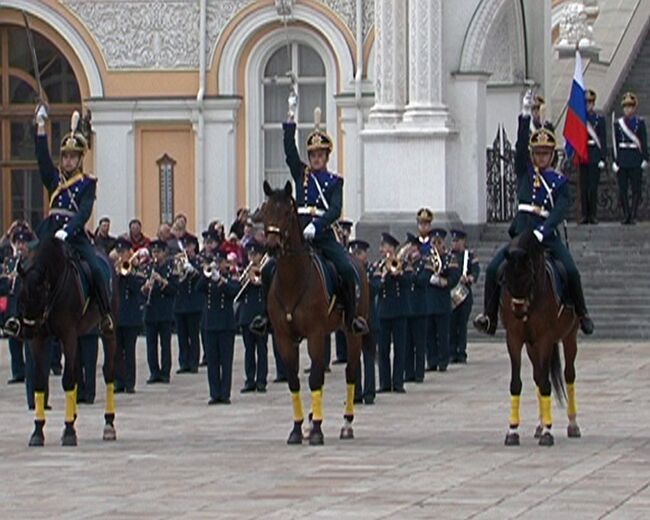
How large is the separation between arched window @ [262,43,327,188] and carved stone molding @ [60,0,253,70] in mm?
1417

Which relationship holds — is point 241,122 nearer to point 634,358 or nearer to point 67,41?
point 67,41

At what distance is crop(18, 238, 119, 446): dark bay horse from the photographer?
64.0ft

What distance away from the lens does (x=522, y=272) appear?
62.1 ft

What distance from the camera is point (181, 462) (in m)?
18.1

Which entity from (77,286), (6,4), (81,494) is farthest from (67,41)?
(81,494)

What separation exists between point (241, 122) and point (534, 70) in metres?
5.65

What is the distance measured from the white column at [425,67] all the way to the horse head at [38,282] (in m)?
15.9

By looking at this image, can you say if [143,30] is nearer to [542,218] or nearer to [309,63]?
[309,63]

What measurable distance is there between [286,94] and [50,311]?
75.5 feet

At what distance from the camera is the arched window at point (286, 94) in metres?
41.9

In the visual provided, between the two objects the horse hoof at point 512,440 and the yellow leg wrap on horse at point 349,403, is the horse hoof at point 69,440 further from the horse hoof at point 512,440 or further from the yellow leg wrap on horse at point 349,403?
the horse hoof at point 512,440

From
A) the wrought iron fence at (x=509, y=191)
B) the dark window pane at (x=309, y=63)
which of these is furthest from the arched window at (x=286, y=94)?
the wrought iron fence at (x=509, y=191)

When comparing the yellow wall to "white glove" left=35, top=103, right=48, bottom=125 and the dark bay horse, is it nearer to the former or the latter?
"white glove" left=35, top=103, right=48, bottom=125

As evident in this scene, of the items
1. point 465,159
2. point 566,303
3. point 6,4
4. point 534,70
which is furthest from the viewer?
point 6,4
